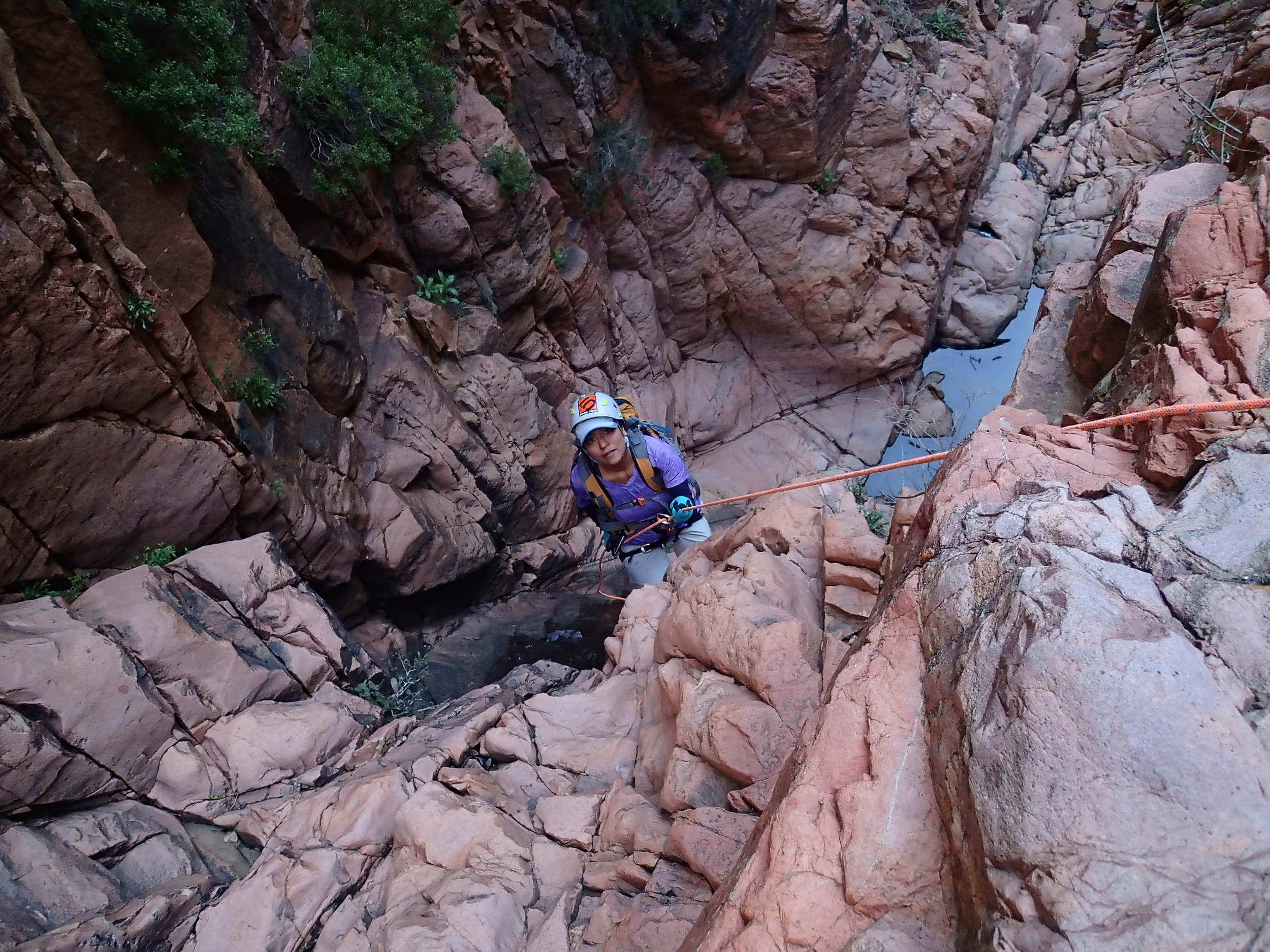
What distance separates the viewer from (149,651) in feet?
15.0

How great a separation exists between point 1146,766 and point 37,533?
19.8 feet

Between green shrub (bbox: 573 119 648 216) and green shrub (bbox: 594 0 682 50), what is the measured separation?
117cm

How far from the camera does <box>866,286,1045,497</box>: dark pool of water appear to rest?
49.2 ft

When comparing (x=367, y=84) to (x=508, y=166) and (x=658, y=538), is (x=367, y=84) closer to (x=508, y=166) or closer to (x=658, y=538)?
(x=508, y=166)

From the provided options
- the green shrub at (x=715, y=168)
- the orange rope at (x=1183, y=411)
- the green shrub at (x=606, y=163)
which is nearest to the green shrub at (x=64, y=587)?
the orange rope at (x=1183, y=411)

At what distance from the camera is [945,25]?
1451 centimetres

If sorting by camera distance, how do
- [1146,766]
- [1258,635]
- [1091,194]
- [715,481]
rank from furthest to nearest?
[1091,194] < [715,481] < [1258,635] < [1146,766]

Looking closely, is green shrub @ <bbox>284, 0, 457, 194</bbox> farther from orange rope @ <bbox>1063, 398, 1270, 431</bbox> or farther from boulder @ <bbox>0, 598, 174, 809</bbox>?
orange rope @ <bbox>1063, 398, 1270, 431</bbox>

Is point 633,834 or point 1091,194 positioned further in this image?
point 1091,194

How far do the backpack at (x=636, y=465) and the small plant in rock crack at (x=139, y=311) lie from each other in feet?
11.6

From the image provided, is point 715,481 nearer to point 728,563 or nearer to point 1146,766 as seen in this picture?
point 728,563

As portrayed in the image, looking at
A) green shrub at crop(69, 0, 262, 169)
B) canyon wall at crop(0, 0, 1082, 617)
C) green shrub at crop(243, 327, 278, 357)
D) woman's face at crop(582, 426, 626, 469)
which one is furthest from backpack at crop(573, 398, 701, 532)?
green shrub at crop(69, 0, 262, 169)

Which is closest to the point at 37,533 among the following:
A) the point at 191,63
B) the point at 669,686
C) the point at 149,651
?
the point at 149,651

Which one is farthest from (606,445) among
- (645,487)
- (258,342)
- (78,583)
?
(78,583)
